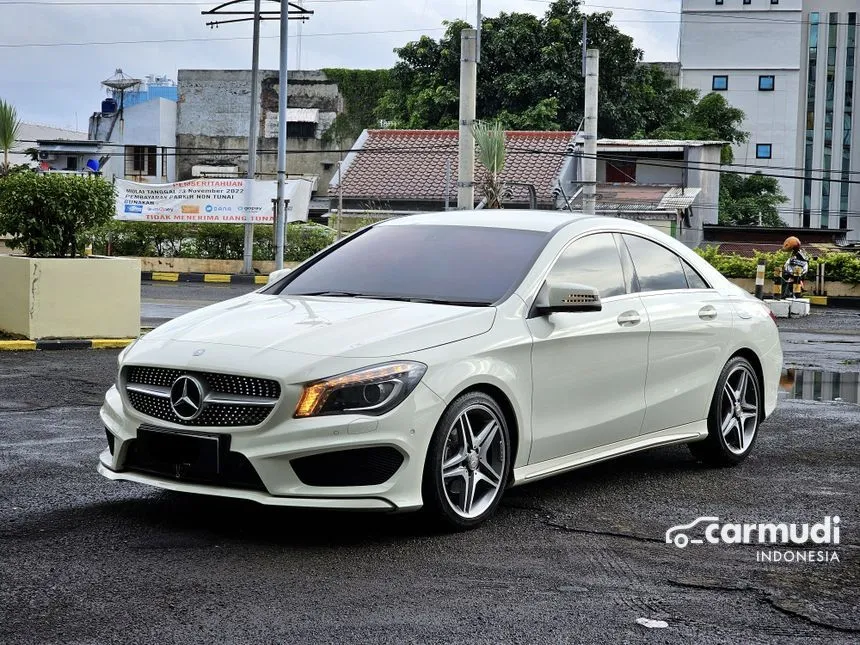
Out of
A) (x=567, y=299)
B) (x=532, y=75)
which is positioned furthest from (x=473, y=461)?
(x=532, y=75)

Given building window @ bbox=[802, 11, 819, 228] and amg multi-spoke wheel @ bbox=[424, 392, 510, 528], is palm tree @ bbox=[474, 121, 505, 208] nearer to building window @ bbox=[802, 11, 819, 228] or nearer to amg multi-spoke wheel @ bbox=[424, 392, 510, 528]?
amg multi-spoke wheel @ bbox=[424, 392, 510, 528]

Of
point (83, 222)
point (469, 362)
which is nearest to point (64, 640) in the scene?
point (469, 362)

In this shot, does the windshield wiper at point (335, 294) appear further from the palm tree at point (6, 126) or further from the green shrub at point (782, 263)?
the palm tree at point (6, 126)

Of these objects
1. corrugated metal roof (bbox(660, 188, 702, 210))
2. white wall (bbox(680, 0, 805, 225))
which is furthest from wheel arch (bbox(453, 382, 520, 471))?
white wall (bbox(680, 0, 805, 225))

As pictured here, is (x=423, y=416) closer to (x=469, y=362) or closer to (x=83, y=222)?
(x=469, y=362)

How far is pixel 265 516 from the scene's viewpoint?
6047 mm

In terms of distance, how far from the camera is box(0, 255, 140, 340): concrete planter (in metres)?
14.0

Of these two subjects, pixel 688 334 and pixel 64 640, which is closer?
pixel 64 640

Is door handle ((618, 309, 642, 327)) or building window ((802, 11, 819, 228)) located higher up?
building window ((802, 11, 819, 228))

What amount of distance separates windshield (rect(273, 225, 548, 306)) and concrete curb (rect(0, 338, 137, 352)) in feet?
23.3

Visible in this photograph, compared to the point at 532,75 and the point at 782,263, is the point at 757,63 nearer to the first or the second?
the point at 532,75

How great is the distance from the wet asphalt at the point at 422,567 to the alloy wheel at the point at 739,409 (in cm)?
24

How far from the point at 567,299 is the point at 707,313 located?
1.71 meters

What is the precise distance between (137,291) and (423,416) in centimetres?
1000
